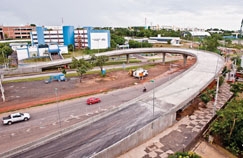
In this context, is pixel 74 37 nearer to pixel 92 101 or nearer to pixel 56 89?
pixel 56 89

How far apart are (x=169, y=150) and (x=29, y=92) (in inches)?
1346

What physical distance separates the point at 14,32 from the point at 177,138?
15477cm

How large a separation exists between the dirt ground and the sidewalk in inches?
808

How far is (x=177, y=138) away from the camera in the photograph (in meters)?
24.0

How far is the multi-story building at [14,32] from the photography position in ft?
437

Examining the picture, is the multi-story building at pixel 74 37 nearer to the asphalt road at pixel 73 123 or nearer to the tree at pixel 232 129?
the asphalt road at pixel 73 123

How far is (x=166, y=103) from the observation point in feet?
Result: 91.1

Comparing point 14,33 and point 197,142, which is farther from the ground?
point 14,33

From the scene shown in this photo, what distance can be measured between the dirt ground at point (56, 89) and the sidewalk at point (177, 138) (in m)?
20.5

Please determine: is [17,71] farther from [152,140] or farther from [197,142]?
[197,142]

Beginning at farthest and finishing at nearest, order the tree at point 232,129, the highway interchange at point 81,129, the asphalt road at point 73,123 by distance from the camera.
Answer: the tree at point 232,129
the asphalt road at point 73,123
the highway interchange at point 81,129

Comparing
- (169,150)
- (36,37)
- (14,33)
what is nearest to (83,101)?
(169,150)

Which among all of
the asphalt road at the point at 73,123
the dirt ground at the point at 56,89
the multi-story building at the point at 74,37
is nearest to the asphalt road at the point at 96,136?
the asphalt road at the point at 73,123

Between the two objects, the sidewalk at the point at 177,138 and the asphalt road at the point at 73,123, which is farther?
the sidewalk at the point at 177,138
